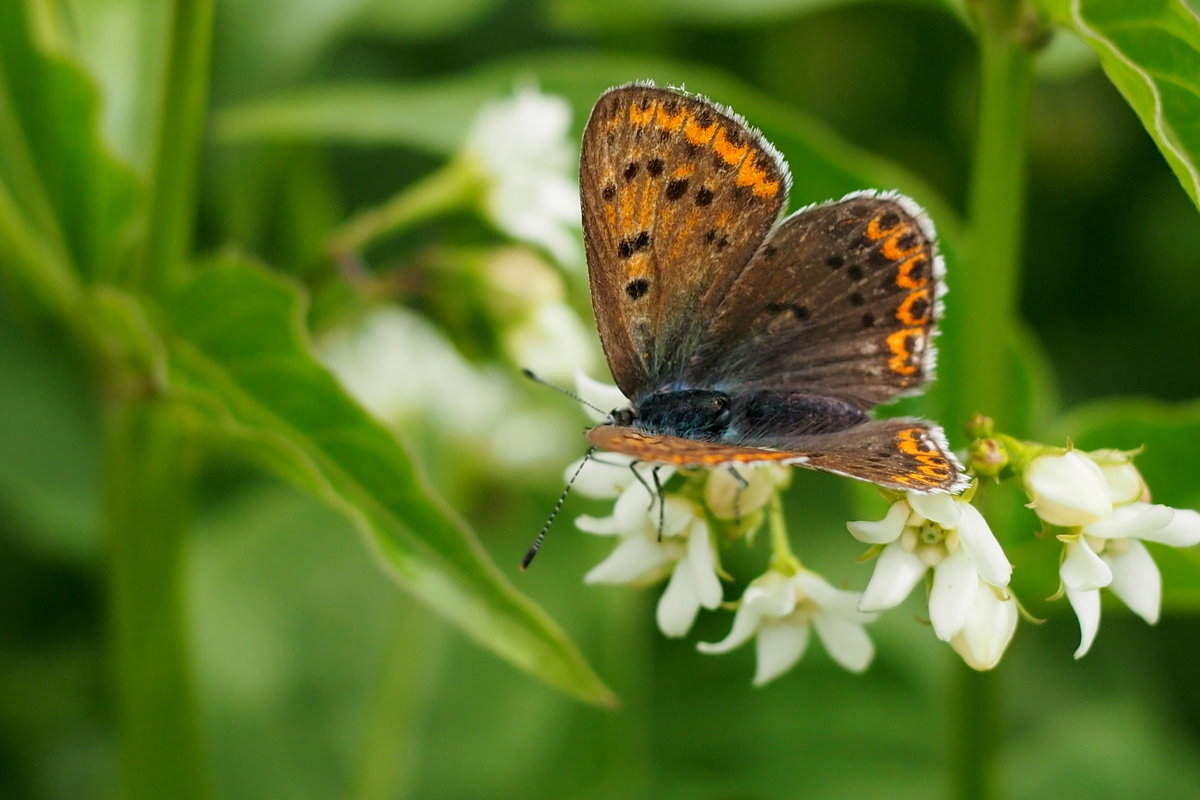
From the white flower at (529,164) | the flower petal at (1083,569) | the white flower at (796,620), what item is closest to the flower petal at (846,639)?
the white flower at (796,620)

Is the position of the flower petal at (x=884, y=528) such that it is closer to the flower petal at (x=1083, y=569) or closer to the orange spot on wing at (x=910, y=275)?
the flower petal at (x=1083, y=569)

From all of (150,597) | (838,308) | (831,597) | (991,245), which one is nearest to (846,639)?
(831,597)

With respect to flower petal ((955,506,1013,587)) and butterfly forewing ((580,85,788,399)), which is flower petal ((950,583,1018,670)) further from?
butterfly forewing ((580,85,788,399))

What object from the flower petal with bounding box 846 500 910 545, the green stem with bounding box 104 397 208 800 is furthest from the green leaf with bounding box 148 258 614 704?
the flower petal with bounding box 846 500 910 545

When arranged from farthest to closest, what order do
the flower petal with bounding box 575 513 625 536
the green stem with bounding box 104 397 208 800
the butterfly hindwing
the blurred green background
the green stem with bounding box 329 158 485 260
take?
the blurred green background
the green stem with bounding box 329 158 485 260
the green stem with bounding box 104 397 208 800
the flower petal with bounding box 575 513 625 536
the butterfly hindwing

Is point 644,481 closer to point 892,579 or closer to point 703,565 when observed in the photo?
point 703,565

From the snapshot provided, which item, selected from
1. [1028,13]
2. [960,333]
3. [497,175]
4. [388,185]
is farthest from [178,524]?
[388,185]
